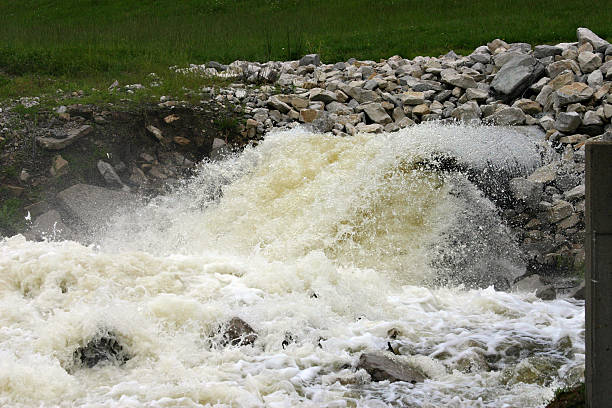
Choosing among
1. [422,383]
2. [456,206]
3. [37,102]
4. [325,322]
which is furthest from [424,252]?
[37,102]

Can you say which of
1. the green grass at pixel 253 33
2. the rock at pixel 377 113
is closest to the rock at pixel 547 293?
the rock at pixel 377 113

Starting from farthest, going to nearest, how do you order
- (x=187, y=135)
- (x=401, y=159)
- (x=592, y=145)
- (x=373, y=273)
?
1. (x=187, y=135)
2. (x=401, y=159)
3. (x=373, y=273)
4. (x=592, y=145)

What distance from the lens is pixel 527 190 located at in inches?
459

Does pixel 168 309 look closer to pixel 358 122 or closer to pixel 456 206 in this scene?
pixel 456 206

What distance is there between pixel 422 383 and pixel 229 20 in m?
22.3

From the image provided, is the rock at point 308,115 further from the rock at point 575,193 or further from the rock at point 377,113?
the rock at point 575,193

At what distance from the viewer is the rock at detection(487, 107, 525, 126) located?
14.1 metres

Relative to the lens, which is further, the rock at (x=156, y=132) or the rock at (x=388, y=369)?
the rock at (x=156, y=132)

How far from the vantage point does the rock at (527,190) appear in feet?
38.0

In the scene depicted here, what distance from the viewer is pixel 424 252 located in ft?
36.1

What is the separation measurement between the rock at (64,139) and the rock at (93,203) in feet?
4.07

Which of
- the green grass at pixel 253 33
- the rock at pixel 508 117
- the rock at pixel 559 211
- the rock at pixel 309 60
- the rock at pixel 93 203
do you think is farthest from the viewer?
the green grass at pixel 253 33

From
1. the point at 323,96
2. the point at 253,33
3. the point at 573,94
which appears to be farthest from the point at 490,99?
the point at 253,33

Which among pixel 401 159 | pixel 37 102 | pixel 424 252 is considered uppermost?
pixel 37 102
